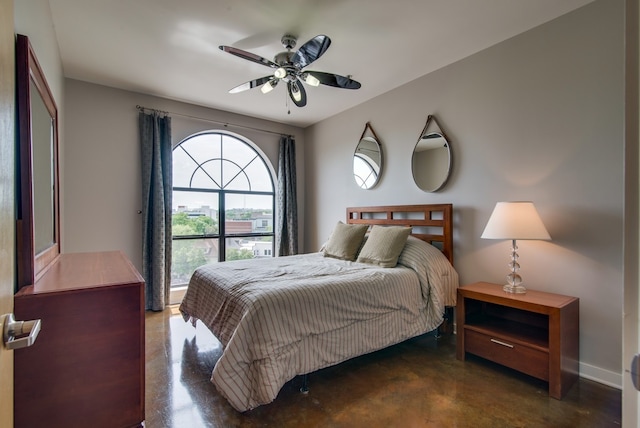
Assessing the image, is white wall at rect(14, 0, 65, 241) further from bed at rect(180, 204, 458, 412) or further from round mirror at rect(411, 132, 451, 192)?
round mirror at rect(411, 132, 451, 192)

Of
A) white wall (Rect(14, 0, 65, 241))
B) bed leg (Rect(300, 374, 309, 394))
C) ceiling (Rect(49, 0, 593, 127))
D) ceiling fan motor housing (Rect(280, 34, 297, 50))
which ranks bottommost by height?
bed leg (Rect(300, 374, 309, 394))

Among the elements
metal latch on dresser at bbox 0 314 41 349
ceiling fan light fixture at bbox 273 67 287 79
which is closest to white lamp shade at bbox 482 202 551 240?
ceiling fan light fixture at bbox 273 67 287 79

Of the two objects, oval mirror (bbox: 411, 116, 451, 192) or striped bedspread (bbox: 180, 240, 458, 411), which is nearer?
striped bedspread (bbox: 180, 240, 458, 411)

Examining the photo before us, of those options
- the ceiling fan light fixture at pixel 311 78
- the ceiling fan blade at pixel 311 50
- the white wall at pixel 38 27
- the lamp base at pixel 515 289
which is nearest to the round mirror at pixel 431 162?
the lamp base at pixel 515 289

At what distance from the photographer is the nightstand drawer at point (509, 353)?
207 cm

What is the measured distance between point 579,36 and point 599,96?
1.60ft

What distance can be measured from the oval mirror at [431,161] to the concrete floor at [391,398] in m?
1.66

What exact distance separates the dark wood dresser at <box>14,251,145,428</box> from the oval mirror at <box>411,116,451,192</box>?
112 inches

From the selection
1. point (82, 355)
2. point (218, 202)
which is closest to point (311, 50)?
point (82, 355)

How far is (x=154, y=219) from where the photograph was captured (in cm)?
376

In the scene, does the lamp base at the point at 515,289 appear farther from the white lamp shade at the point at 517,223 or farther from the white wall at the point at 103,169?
the white wall at the point at 103,169

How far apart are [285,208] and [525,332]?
11.4ft

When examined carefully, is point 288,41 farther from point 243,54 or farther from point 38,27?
point 38,27

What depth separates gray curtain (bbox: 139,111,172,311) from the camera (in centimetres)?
374
